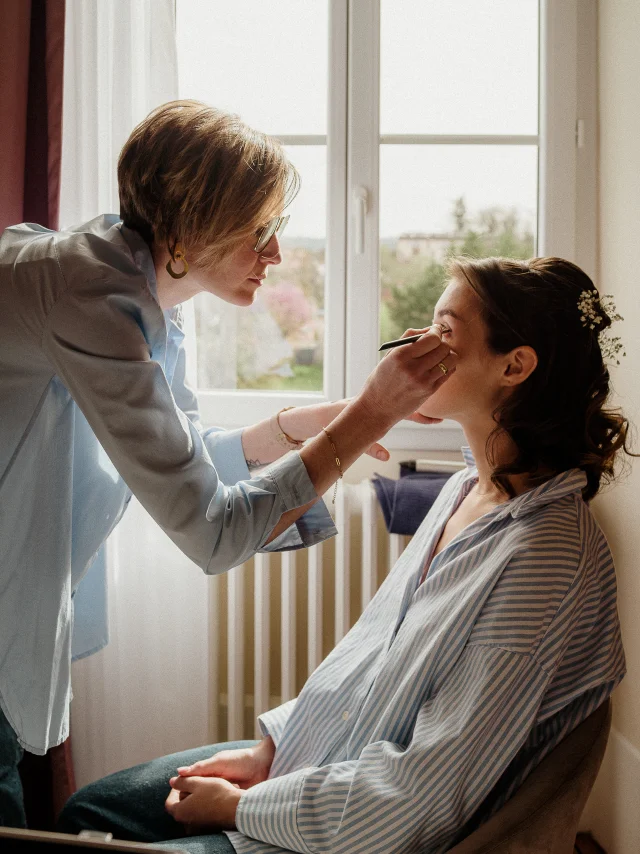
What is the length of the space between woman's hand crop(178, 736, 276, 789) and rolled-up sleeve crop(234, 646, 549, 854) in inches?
10.7

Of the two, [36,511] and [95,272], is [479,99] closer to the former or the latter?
[95,272]

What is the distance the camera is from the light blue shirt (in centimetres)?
106

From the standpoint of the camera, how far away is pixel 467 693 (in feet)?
3.56

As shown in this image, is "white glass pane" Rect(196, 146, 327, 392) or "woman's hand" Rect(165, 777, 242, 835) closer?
"woman's hand" Rect(165, 777, 242, 835)

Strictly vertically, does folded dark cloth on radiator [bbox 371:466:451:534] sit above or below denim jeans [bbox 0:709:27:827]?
above

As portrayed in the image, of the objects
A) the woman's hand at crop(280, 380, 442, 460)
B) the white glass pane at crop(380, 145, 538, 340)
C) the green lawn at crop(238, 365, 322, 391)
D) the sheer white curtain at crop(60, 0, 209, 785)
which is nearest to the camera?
the woman's hand at crop(280, 380, 442, 460)

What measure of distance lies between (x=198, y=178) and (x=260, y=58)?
1338 millimetres

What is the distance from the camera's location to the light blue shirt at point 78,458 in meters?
1.06

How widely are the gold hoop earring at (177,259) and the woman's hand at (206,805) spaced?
764 mm

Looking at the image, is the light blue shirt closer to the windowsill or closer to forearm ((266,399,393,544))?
forearm ((266,399,393,544))

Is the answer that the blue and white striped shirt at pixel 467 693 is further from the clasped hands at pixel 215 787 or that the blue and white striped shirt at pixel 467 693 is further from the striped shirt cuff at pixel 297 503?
the striped shirt cuff at pixel 297 503

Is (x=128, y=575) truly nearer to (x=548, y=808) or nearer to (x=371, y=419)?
(x=371, y=419)

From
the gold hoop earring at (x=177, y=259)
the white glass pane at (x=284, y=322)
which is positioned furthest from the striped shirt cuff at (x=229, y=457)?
the white glass pane at (x=284, y=322)

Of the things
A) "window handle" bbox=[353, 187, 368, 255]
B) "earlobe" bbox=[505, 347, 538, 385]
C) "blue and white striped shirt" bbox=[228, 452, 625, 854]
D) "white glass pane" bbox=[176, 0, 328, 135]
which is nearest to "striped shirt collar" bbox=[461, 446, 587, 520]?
"blue and white striped shirt" bbox=[228, 452, 625, 854]
